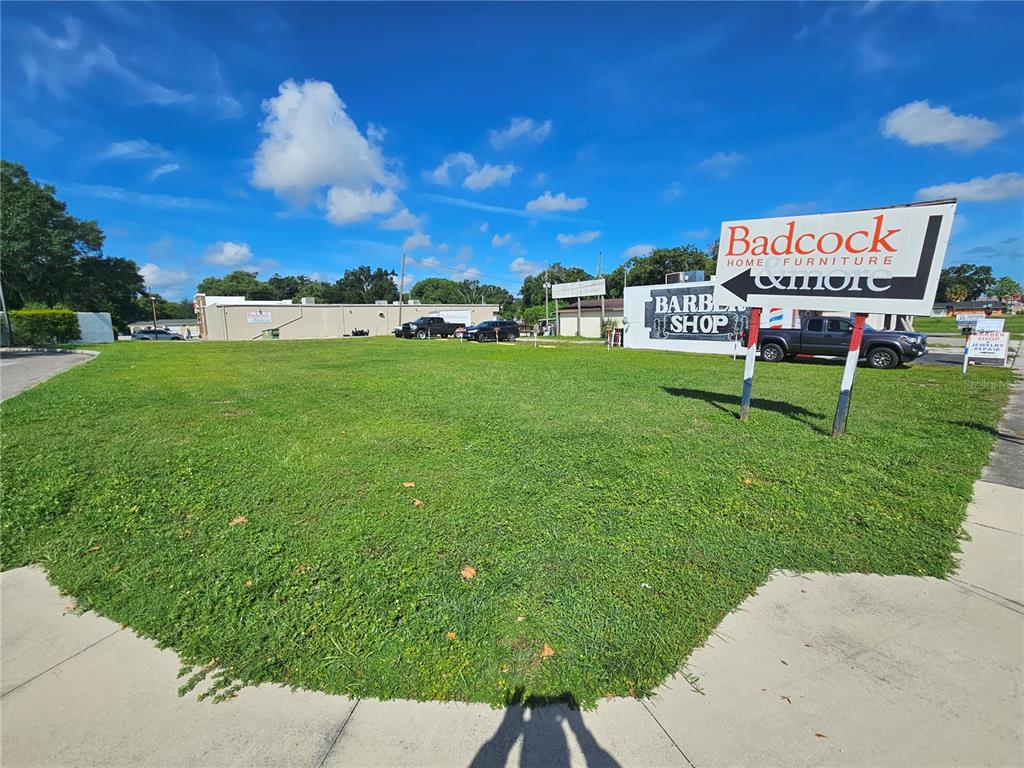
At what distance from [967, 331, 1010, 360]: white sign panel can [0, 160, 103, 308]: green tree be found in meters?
48.4

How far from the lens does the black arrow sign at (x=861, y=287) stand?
4926 millimetres

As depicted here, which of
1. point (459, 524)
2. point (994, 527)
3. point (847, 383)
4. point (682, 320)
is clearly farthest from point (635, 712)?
point (682, 320)

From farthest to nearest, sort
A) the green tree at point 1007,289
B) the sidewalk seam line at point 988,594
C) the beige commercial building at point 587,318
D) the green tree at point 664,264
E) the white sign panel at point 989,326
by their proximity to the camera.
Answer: the green tree at point 1007,289
the green tree at point 664,264
the beige commercial building at point 587,318
the white sign panel at point 989,326
the sidewalk seam line at point 988,594

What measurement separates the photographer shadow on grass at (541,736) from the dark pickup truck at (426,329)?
3237 centimetres

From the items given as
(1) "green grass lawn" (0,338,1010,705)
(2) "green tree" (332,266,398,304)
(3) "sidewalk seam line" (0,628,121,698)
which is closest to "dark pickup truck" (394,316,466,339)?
(1) "green grass lawn" (0,338,1010,705)

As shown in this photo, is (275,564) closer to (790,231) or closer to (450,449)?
(450,449)

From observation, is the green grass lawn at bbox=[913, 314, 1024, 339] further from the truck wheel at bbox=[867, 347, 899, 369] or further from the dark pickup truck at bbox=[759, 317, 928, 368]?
the truck wheel at bbox=[867, 347, 899, 369]

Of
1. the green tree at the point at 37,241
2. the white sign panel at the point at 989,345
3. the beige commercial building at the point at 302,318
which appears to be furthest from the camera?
the beige commercial building at the point at 302,318

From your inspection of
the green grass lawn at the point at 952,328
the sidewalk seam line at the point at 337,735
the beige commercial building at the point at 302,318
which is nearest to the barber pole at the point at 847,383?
the sidewalk seam line at the point at 337,735

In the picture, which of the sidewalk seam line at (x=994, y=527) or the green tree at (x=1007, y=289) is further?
the green tree at (x=1007, y=289)

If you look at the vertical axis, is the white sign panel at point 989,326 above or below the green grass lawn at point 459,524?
above

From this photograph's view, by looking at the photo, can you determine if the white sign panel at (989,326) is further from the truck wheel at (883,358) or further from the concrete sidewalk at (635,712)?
the concrete sidewalk at (635,712)

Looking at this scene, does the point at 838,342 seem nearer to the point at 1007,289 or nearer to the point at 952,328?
the point at 952,328

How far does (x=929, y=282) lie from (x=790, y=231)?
162cm
